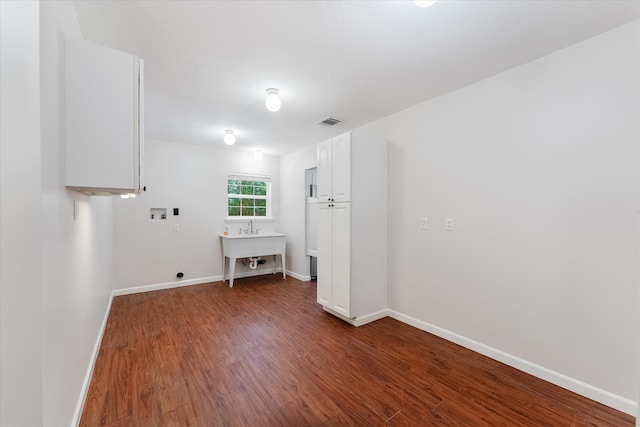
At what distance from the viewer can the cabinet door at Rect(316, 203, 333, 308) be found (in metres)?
3.20

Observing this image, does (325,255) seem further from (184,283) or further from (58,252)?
(184,283)

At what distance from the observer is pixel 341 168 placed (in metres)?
3.02

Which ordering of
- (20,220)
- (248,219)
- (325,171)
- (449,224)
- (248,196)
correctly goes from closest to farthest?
(20,220)
(449,224)
(325,171)
(248,219)
(248,196)

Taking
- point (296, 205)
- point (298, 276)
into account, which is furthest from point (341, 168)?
point (298, 276)

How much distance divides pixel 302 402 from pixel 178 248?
3633 millimetres

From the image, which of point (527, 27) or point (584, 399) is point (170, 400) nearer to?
point (584, 399)

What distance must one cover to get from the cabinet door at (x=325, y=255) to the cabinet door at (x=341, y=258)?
62mm

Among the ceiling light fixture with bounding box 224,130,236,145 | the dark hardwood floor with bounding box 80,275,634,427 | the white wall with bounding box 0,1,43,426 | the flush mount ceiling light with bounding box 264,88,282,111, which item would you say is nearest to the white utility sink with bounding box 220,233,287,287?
the dark hardwood floor with bounding box 80,275,634,427

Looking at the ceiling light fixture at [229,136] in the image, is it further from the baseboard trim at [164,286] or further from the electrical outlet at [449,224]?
the electrical outlet at [449,224]

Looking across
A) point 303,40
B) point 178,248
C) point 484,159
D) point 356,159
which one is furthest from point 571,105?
point 178,248

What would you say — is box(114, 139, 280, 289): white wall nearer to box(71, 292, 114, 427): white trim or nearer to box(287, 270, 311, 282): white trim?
box(287, 270, 311, 282): white trim

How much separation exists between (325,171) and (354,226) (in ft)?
2.69

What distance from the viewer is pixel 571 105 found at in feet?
6.30

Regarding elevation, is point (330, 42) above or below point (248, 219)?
above
